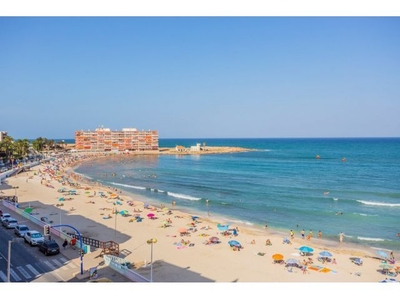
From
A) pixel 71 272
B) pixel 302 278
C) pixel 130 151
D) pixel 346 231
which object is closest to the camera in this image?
pixel 71 272

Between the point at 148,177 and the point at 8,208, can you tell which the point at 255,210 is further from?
the point at 148,177

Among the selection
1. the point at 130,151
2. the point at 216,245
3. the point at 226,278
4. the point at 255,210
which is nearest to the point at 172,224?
the point at 216,245

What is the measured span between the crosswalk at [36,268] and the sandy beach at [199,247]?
14.2 feet

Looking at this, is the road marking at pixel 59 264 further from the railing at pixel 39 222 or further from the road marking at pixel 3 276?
the road marking at pixel 3 276

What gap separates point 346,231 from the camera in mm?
34844

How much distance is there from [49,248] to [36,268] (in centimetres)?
226

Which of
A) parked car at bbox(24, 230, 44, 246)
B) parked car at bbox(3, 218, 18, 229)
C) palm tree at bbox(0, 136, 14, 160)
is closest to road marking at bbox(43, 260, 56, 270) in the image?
parked car at bbox(24, 230, 44, 246)

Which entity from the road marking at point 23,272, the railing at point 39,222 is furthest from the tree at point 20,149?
the road marking at point 23,272

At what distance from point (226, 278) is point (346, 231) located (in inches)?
754

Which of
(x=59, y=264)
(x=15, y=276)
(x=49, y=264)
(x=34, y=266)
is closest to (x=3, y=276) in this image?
(x=15, y=276)

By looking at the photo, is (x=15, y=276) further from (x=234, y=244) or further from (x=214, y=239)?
(x=234, y=244)

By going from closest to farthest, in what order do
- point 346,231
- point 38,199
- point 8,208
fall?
1. point 346,231
2. point 8,208
3. point 38,199

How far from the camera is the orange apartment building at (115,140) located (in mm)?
161375

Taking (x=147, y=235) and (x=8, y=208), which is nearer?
(x=147, y=235)
